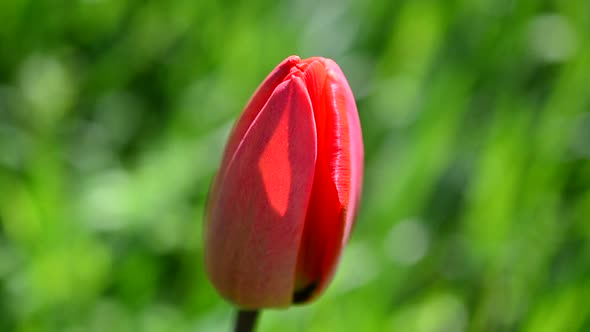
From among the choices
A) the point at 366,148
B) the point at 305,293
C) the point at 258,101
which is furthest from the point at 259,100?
the point at 366,148

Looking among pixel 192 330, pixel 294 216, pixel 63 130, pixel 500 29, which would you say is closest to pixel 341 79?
pixel 294 216

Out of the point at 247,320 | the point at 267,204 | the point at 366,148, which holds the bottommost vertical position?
the point at 366,148

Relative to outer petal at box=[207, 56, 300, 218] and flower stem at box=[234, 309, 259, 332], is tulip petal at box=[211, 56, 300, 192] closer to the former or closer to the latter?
outer petal at box=[207, 56, 300, 218]

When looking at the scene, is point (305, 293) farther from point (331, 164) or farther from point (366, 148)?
point (366, 148)

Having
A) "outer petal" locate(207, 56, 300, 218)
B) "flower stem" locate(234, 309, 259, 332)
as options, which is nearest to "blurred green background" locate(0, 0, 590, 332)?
"flower stem" locate(234, 309, 259, 332)

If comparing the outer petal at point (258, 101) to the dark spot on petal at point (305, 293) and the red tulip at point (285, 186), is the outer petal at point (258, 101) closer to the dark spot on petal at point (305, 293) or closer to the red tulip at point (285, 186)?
the red tulip at point (285, 186)

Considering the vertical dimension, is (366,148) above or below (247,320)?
below

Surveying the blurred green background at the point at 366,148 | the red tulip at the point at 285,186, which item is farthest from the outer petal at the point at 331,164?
the blurred green background at the point at 366,148
